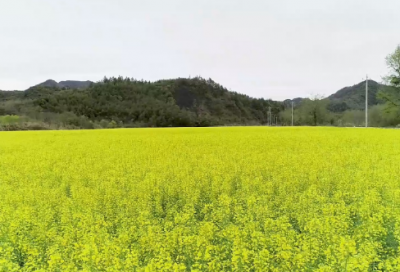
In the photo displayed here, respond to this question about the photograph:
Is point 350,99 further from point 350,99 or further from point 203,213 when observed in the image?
point 203,213

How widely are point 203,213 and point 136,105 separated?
74.5m

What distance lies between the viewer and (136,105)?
79.4 meters

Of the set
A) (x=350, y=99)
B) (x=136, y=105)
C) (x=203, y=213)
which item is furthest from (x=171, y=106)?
(x=203, y=213)

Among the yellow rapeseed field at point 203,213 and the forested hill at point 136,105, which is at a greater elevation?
the forested hill at point 136,105

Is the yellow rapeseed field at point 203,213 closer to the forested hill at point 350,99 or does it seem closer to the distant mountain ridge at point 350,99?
the distant mountain ridge at point 350,99

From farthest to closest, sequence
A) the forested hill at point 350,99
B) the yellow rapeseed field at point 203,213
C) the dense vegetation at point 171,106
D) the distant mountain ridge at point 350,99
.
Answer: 1. the forested hill at point 350,99
2. the distant mountain ridge at point 350,99
3. the dense vegetation at point 171,106
4. the yellow rapeseed field at point 203,213

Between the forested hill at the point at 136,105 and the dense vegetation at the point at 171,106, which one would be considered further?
the forested hill at the point at 136,105

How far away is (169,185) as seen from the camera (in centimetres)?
878

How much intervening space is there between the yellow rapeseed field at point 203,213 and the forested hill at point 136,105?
145ft

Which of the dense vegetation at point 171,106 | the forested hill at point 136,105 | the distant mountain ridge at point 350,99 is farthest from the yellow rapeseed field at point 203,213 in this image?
the distant mountain ridge at point 350,99

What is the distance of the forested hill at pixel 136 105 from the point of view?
213 feet

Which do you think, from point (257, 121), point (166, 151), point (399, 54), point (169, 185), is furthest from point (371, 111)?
point (169, 185)

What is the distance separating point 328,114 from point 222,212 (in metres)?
70.2

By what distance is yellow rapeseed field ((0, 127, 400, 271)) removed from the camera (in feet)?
15.0
